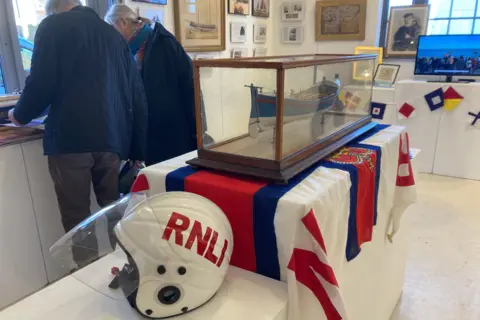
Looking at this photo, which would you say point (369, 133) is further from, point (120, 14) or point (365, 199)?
point (120, 14)

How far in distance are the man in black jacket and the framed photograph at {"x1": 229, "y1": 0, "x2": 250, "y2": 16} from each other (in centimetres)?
209

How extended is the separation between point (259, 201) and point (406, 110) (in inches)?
131

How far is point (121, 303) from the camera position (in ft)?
2.90

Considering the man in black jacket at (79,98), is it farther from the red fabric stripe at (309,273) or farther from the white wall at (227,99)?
the red fabric stripe at (309,273)

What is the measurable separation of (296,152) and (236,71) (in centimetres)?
32

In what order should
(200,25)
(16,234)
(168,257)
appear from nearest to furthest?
(168,257) < (16,234) < (200,25)

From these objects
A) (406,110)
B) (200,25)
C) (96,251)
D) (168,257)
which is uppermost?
(200,25)

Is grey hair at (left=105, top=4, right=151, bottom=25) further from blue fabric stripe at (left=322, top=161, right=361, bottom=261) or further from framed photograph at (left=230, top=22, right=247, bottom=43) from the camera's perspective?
framed photograph at (left=230, top=22, right=247, bottom=43)

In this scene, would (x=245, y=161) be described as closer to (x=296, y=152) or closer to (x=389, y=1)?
(x=296, y=152)

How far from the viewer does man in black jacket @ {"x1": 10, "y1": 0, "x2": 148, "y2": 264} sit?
166 centimetres

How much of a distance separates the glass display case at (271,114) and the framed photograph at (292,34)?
3147 millimetres

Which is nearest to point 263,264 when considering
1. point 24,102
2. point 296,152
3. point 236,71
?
point 296,152

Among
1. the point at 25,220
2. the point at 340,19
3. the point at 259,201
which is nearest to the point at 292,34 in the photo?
the point at 340,19

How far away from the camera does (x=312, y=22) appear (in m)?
4.45
